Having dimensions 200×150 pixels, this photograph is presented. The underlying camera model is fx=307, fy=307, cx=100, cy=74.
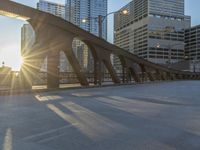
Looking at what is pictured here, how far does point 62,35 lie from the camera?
62.5 feet

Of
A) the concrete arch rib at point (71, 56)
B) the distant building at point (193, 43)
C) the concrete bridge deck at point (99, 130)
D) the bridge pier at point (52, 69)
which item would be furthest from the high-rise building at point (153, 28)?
the concrete bridge deck at point (99, 130)

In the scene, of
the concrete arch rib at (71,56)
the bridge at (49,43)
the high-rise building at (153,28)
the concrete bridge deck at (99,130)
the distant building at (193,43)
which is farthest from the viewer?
the distant building at (193,43)

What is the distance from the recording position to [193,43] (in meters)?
100

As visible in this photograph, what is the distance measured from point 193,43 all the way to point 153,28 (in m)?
19.4

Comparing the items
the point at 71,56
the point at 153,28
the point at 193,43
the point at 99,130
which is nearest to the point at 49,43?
the point at 71,56

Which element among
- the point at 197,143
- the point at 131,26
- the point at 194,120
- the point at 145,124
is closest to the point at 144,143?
the point at 197,143

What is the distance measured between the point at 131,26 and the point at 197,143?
7943 cm

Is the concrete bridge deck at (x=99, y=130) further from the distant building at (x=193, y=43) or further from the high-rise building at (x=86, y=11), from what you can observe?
the distant building at (x=193, y=43)

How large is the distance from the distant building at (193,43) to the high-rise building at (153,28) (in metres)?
2.13

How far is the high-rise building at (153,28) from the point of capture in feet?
274

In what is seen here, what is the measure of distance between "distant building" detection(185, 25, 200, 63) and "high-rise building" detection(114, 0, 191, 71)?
2.13 m

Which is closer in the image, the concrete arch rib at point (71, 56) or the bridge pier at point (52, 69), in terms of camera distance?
the bridge pier at point (52, 69)

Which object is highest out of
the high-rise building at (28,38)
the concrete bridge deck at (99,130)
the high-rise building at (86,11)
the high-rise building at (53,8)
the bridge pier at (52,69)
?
the high-rise building at (53,8)

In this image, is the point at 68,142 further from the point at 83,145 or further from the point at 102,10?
the point at 102,10
